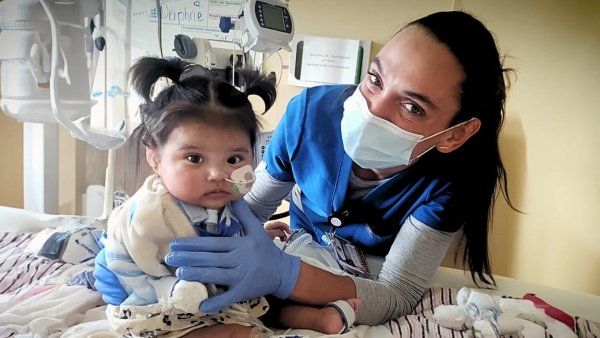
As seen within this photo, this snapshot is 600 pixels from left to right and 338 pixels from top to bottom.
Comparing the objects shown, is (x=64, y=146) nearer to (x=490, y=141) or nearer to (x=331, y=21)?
(x=331, y=21)

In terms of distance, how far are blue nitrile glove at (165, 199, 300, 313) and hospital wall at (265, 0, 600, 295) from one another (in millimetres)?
1032

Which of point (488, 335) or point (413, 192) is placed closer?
point (488, 335)

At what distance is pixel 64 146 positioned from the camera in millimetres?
2479

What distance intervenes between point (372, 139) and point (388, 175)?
6.8 inches

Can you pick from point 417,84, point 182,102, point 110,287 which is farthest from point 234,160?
point 417,84

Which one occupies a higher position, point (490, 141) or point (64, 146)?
point (490, 141)

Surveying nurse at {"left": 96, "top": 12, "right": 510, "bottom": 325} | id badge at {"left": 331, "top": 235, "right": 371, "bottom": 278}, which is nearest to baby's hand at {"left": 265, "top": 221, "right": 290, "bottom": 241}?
nurse at {"left": 96, "top": 12, "right": 510, "bottom": 325}

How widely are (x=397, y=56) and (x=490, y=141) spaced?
34 centimetres

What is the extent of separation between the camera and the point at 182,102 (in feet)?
3.10

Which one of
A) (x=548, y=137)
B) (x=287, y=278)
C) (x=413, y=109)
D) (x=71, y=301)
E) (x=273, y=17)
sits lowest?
(x=71, y=301)

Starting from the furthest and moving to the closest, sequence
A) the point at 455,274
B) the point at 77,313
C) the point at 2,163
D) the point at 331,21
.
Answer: the point at 2,163 < the point at 331,21 < the point at 455,274 < the point at 77,313

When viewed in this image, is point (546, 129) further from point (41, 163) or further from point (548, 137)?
point (41, 163)

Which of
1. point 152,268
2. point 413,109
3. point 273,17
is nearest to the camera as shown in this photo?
point 152,268

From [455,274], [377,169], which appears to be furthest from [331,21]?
[455,274]
